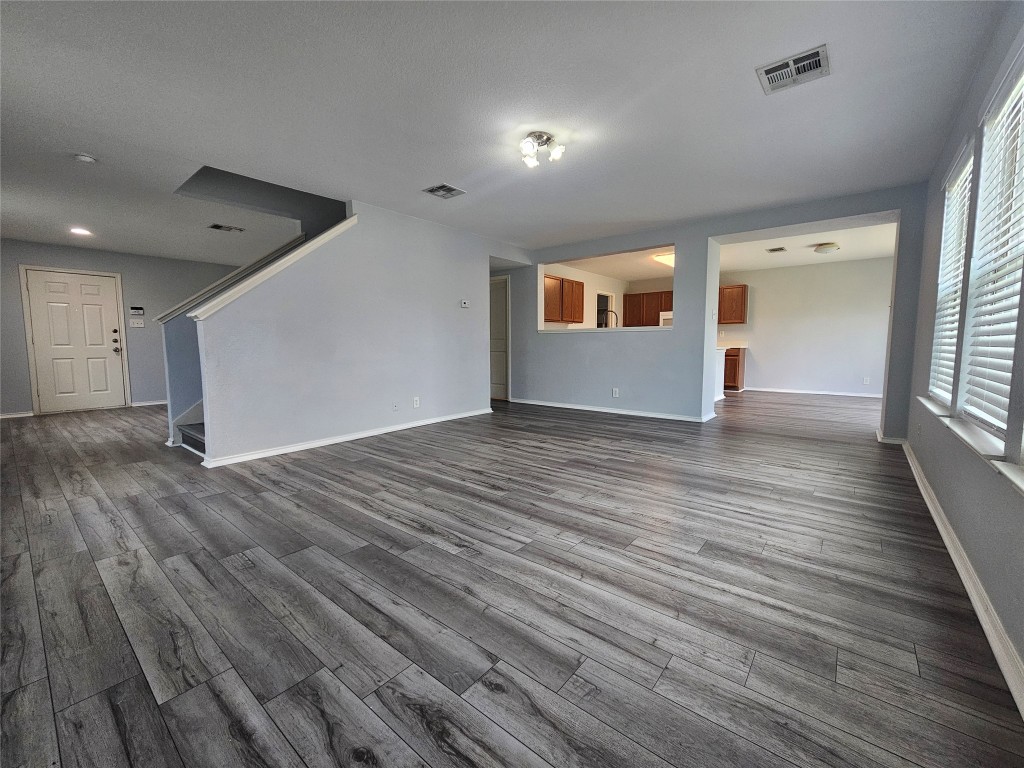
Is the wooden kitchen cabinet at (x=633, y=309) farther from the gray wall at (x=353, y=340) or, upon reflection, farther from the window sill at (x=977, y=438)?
the window sill at (x=977, y=438)

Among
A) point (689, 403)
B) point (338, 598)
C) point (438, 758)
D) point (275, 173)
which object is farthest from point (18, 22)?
point (689, 403)

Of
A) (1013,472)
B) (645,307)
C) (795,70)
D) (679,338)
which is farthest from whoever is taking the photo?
(645,307)

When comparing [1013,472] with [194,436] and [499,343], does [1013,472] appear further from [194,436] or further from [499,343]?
[499,343]

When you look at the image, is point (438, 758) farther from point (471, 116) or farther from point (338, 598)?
point (471, 116)

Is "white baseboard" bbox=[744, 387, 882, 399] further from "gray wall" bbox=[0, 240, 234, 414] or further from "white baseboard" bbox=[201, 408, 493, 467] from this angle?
"gray wall" bbox=[0, 240, 234, 414]

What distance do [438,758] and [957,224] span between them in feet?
13.2

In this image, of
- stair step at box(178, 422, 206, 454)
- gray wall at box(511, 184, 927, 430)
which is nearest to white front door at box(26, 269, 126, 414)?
stair step at box(178, 422, 206, 454)

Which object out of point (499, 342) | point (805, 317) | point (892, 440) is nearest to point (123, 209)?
point (499, 342)

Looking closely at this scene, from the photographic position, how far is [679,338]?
5301 mm

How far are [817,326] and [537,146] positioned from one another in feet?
24.4

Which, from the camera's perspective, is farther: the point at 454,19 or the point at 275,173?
the point at 275,173

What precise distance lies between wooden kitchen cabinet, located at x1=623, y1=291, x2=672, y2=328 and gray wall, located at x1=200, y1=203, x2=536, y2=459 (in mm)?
5084

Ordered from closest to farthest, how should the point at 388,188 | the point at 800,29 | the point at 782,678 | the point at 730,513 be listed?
the point at 782,678 < the point at 800,29 < the point at 730,513 < the point at 388,188

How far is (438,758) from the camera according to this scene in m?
1.02
